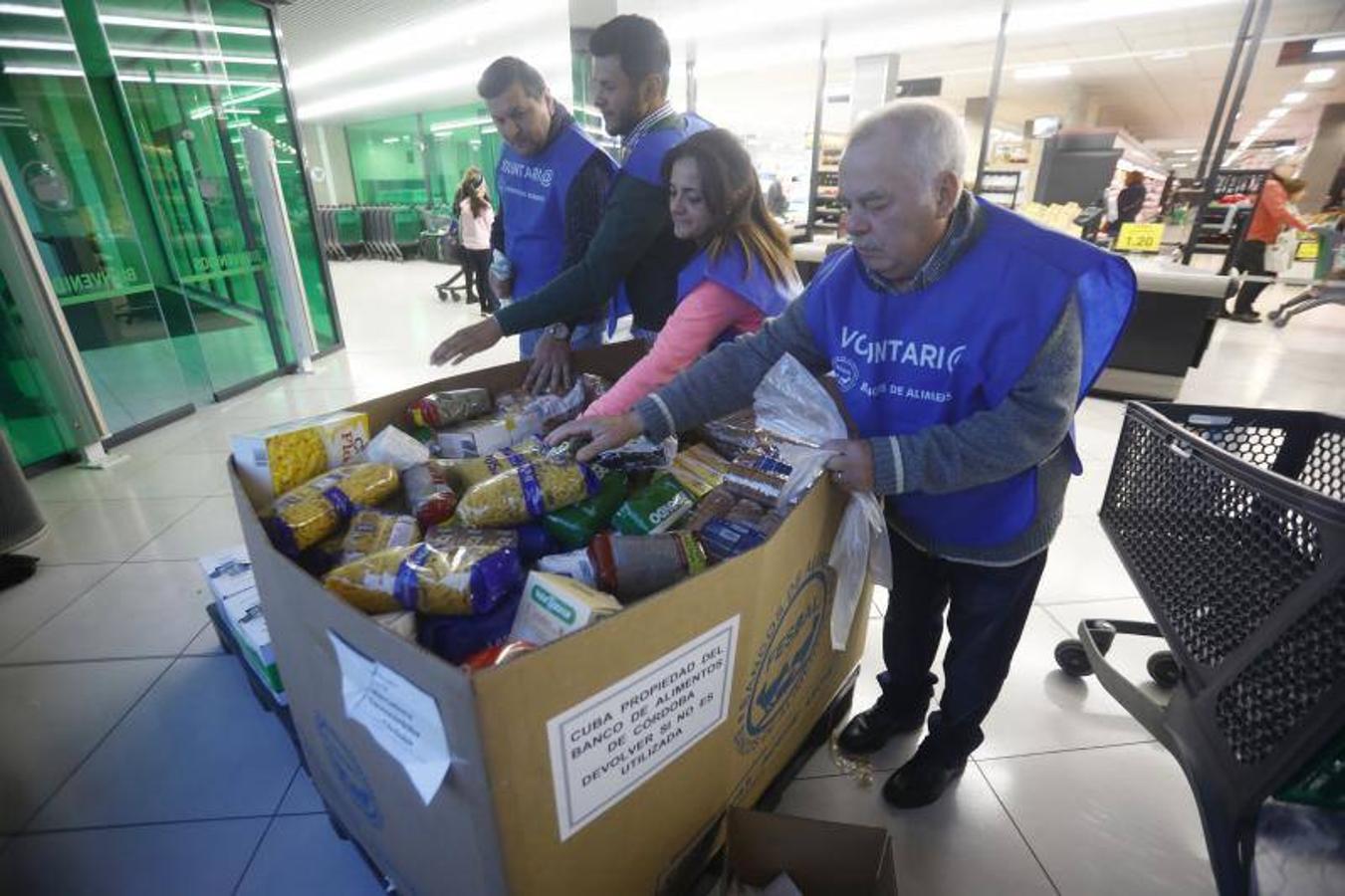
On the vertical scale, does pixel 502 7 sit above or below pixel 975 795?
above

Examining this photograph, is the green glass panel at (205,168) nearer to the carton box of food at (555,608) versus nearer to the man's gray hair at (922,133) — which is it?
the carton box of food at (555,608)

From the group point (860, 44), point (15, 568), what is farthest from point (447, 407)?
point (860, 44)

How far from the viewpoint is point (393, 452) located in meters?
1.09

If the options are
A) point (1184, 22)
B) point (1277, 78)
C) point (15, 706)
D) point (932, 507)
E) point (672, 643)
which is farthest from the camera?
point (1277, 78)

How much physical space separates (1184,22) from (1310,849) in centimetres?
854

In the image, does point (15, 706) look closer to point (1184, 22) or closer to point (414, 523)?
point (414, 523)

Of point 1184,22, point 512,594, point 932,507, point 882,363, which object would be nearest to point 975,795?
point 932,507

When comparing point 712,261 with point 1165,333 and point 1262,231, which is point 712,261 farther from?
point 1262,231

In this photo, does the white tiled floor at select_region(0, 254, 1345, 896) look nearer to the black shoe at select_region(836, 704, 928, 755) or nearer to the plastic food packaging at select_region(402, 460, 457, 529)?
the black shoe at select_region(836, 704, 928, 755)

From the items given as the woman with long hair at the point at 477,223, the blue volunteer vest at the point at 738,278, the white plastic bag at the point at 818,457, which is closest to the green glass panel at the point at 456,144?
the woman with long hair at the point at 477,223

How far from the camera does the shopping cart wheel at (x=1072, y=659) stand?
1.67 m

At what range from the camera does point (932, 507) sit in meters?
1.08

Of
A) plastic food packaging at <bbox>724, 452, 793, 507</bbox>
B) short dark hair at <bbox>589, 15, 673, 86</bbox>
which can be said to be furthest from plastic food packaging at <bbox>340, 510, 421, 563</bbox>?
short dark hair at <bbox>589, 15, 673, 86</bbox>

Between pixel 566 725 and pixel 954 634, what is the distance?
883 millimetres
